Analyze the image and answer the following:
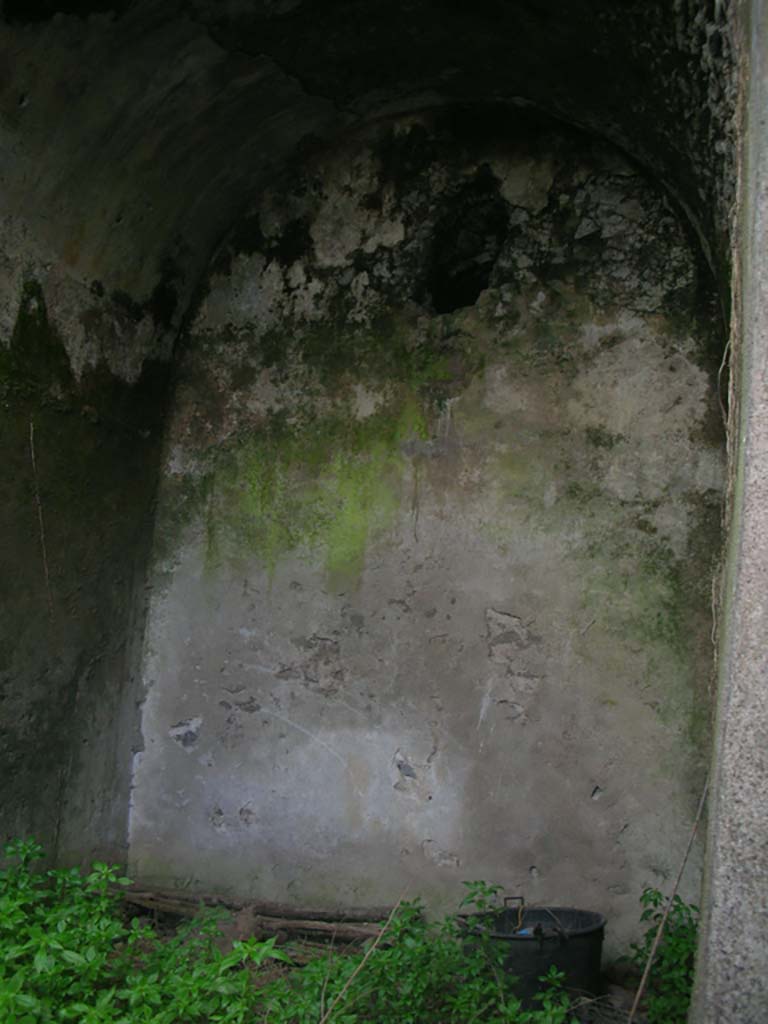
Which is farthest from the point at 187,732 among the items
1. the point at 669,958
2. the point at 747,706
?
the point at 747,706

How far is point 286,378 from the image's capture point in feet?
12.0

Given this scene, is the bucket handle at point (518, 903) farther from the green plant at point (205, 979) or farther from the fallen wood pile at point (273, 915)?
the fallen wood pile at point (273, 915)

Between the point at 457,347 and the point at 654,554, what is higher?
the point at 457,347

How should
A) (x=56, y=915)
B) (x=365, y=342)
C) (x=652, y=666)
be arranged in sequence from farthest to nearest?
(x=365, y=342)
(x=652, y=666)
(x=56, y=915)

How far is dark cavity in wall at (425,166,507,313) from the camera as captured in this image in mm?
3484

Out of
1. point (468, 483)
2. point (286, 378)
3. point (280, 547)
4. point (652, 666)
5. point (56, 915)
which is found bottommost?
point (56, 915)

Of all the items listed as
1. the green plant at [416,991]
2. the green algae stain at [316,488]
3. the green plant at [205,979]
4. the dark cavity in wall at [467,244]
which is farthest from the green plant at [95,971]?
the dark cavity in wall at [467,244]

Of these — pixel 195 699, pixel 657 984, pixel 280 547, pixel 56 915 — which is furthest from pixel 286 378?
pixel 657 984

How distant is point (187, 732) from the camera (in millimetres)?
3619

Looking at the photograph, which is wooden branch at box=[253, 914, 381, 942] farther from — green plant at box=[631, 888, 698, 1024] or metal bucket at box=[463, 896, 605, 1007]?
green plant at box=[631, 888, 698, 1024]

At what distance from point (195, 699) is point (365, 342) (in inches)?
67.4

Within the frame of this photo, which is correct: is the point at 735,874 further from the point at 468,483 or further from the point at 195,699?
the point at 195,699

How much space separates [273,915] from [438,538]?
5.34 feet

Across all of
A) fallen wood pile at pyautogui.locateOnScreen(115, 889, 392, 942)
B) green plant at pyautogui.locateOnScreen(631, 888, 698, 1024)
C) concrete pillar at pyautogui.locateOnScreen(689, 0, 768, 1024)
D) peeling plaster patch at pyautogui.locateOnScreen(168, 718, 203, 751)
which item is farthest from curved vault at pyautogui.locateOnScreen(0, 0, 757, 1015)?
green plant at pyautogui.locateOnScreen(631, 888, 698, 1024)
